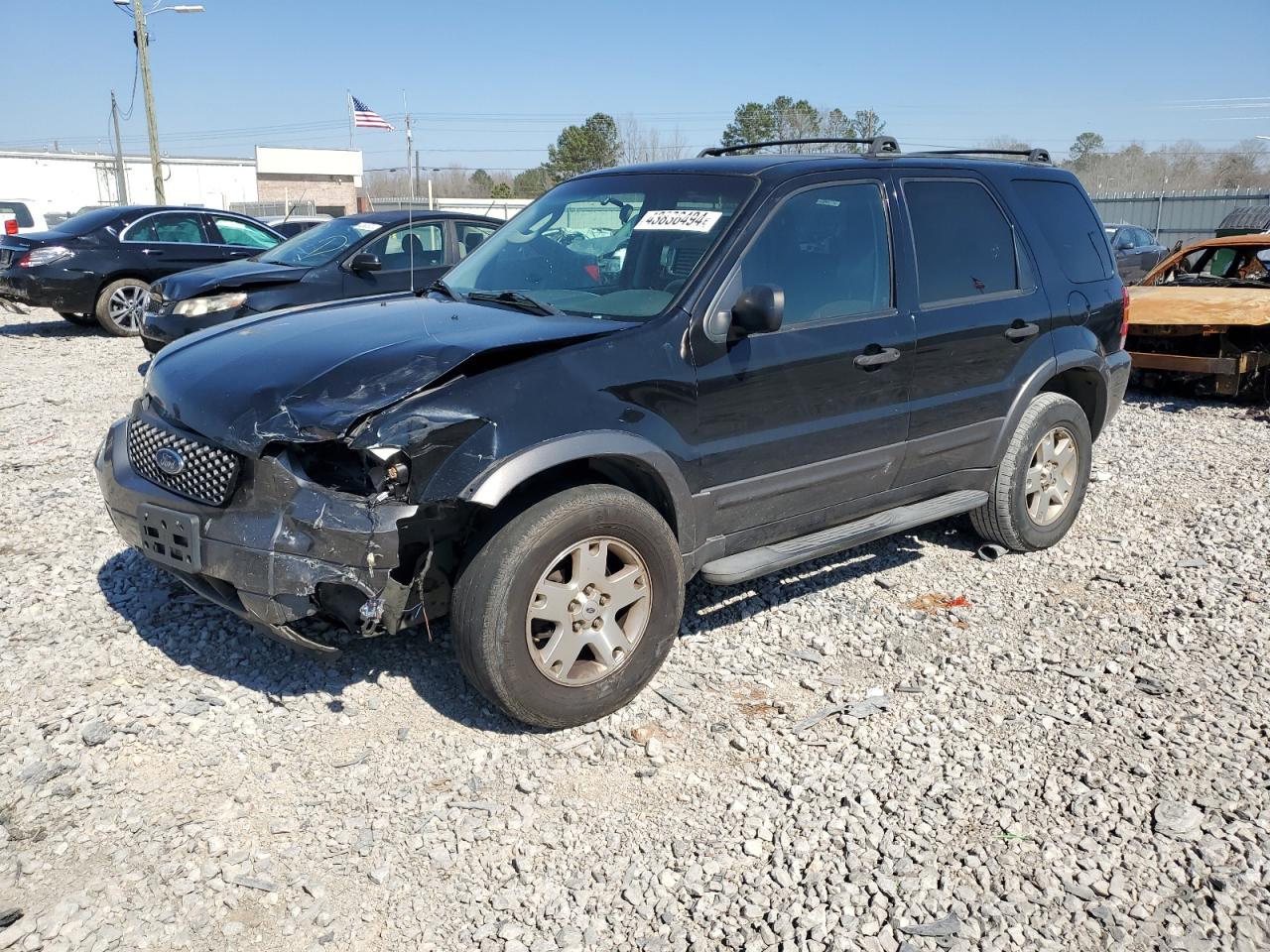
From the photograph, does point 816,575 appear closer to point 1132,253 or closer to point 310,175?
point 1132,253

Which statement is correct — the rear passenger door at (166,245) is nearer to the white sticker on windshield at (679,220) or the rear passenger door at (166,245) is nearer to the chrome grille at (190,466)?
the chrome grille at (190,466)

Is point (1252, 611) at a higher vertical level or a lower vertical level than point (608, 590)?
lower

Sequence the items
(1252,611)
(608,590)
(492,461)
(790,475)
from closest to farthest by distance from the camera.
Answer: (492,461), (608,590), (790,475), (1252,611)

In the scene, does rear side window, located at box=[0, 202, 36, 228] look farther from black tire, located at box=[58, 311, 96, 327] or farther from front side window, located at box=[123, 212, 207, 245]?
front side window, located at box=[123, 212, 207, 245]

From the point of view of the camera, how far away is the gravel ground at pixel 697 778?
9.12 feet

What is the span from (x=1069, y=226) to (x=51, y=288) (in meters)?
11.8

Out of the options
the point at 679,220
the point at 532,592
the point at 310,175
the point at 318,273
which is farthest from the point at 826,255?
the point at 310,175

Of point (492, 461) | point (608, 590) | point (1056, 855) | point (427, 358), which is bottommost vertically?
point (1056, 855)

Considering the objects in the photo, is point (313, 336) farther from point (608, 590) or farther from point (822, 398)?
point (822, 398)

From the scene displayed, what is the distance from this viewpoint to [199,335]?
4.21 meters

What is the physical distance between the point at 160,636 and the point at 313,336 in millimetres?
1569

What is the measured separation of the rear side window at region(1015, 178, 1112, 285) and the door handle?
1.54m

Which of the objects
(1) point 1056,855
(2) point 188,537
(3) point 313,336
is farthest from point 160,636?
(1) point 1056,855

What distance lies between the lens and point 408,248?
10469 millimetres
